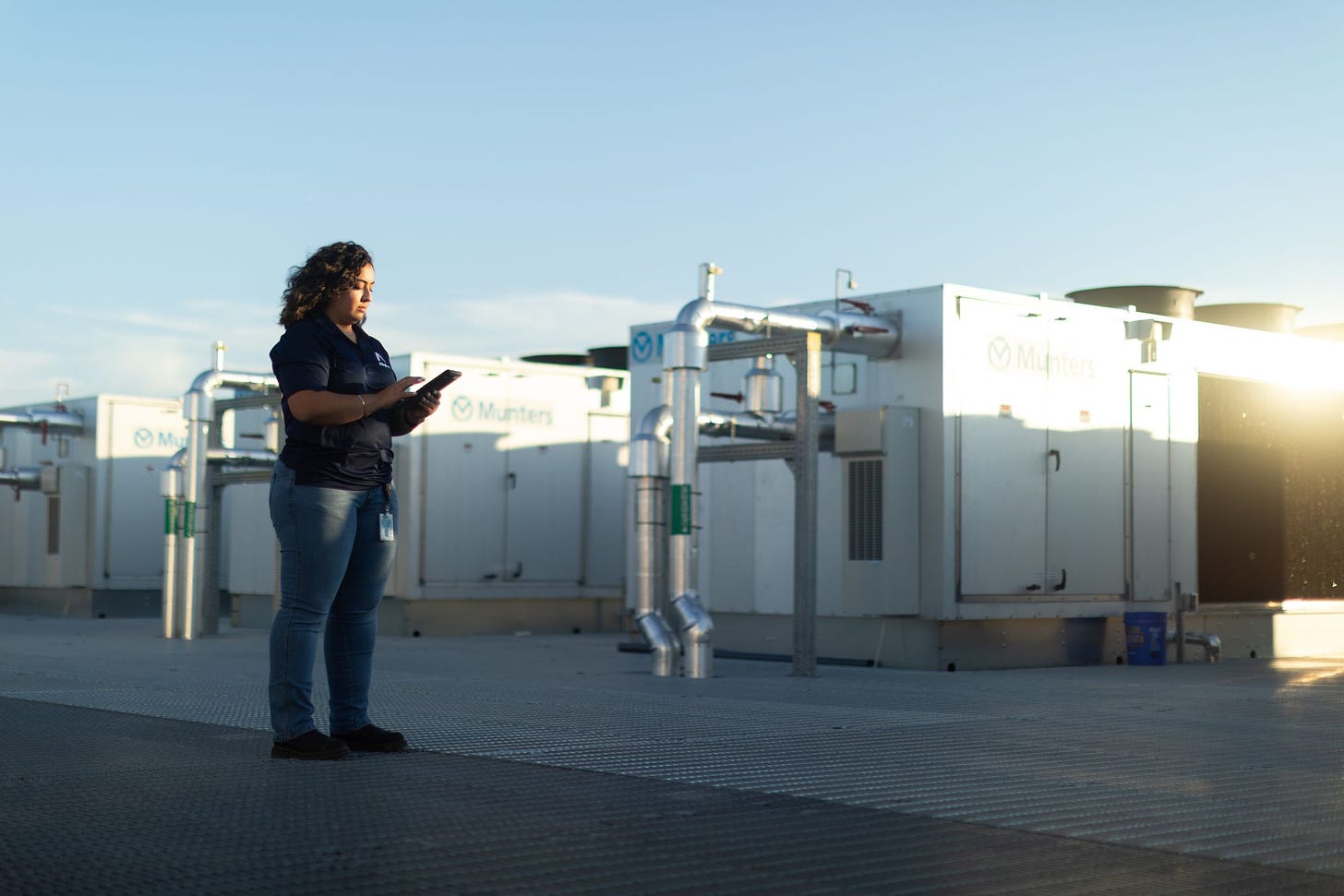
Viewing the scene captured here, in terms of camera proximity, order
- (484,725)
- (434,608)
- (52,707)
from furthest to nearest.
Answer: (434,608)
(52,707)
(484,725)

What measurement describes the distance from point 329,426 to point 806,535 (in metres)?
5.89

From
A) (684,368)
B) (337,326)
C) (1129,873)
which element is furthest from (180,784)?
(684,368)

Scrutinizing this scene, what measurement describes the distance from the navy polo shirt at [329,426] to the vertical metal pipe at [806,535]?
556 centimetres

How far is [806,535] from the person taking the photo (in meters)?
10.5

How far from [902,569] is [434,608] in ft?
21.1

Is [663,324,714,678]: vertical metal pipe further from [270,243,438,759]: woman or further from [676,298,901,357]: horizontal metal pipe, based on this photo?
[270,243,438,759]: woman

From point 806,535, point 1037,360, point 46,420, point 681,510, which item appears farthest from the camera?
point 46,420

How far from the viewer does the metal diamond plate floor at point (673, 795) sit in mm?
3186

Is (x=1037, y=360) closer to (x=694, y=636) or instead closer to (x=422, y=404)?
(x=694, y=636)

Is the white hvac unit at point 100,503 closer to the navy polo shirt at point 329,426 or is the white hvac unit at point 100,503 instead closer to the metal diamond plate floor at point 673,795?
the metal diamond plate floor at point 673,795

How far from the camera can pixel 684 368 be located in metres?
10.3

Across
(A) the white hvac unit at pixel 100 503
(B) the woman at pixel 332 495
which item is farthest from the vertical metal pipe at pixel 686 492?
(A) the white hvac unit at pixel 100 503

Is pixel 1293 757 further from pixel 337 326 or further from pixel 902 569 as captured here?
pixel 902 569

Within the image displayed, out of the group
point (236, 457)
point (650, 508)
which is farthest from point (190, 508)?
point (650, 508)
